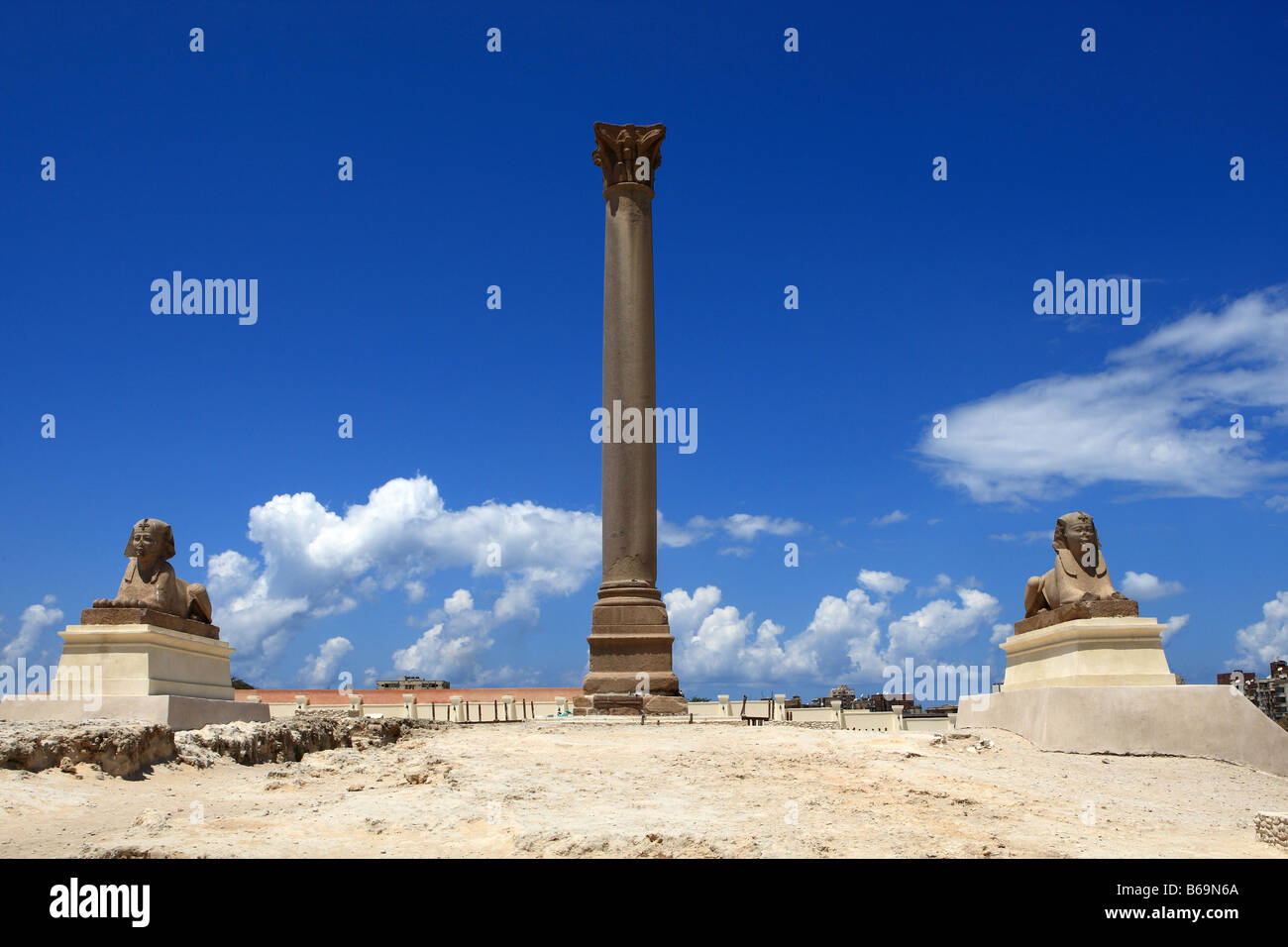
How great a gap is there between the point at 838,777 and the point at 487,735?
643 cm

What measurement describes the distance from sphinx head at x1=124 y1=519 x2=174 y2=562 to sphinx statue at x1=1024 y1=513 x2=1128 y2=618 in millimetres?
14601

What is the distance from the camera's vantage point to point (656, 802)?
10.6 metres

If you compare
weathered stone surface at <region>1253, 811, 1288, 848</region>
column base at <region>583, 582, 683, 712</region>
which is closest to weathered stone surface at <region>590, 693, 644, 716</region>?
column base at <region>583, 582, 683, 712</region>

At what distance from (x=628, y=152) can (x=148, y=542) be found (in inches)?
541

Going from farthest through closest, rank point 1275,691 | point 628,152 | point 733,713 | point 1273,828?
point 1275,691 < point 733,713 < point 628,152 < point 1273,828

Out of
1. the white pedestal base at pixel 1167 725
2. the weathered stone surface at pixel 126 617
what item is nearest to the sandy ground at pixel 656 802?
the white pedestal base at pixel 1167 725

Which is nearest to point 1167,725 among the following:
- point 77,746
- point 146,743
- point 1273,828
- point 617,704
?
point 1273,828

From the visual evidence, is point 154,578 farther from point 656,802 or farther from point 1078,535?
point 1078,535

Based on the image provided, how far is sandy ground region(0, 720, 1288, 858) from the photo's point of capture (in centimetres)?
870

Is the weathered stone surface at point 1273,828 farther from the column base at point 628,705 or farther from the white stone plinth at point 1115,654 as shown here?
the column base at point 628,705

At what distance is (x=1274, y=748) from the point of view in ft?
46.9
